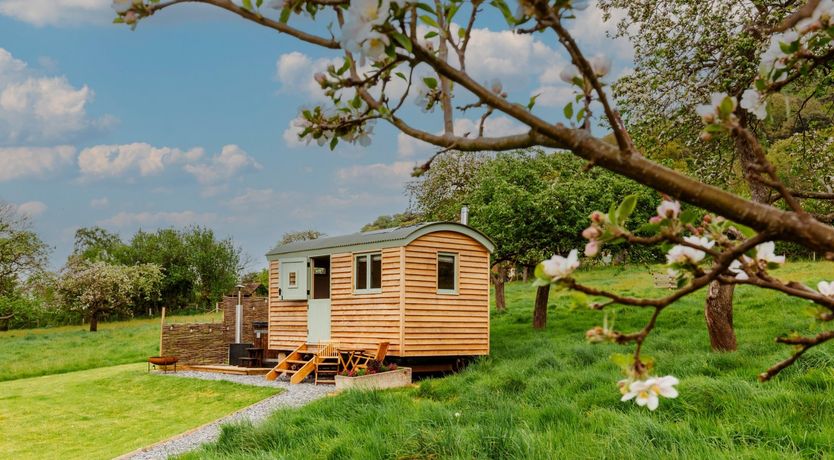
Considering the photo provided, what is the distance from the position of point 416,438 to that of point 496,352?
333 inches

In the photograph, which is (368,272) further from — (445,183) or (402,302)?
(445,183)

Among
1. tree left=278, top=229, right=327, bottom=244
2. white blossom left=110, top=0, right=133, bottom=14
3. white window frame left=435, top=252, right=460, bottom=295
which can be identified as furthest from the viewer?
tree left=278, top=229, right=327, bottom=244

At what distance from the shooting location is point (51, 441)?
10242 mm

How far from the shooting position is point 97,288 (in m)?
35.6

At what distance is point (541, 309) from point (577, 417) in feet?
34.2

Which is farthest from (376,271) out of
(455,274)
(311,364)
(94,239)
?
(94,239)

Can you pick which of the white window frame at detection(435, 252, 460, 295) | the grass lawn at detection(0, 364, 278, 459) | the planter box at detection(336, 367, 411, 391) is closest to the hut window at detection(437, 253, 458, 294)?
the white window frame at detection(435, 252, 460, 295)

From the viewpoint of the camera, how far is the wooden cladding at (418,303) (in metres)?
14.0

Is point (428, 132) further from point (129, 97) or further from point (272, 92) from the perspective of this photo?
point (129, 97)

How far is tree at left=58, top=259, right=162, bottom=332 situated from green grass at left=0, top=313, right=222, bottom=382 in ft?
21.1

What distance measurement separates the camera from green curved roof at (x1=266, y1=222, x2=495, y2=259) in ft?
46.0

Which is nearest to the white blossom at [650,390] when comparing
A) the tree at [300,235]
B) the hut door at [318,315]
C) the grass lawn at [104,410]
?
the grass lawn at [104,410]

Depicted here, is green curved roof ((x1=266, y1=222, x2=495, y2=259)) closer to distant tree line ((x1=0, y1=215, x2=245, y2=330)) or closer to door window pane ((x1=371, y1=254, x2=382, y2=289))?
door window pane ((x1=371, y1=254, x2=382, y2=289))

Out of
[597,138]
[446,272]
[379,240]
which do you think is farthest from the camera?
[446,272]
